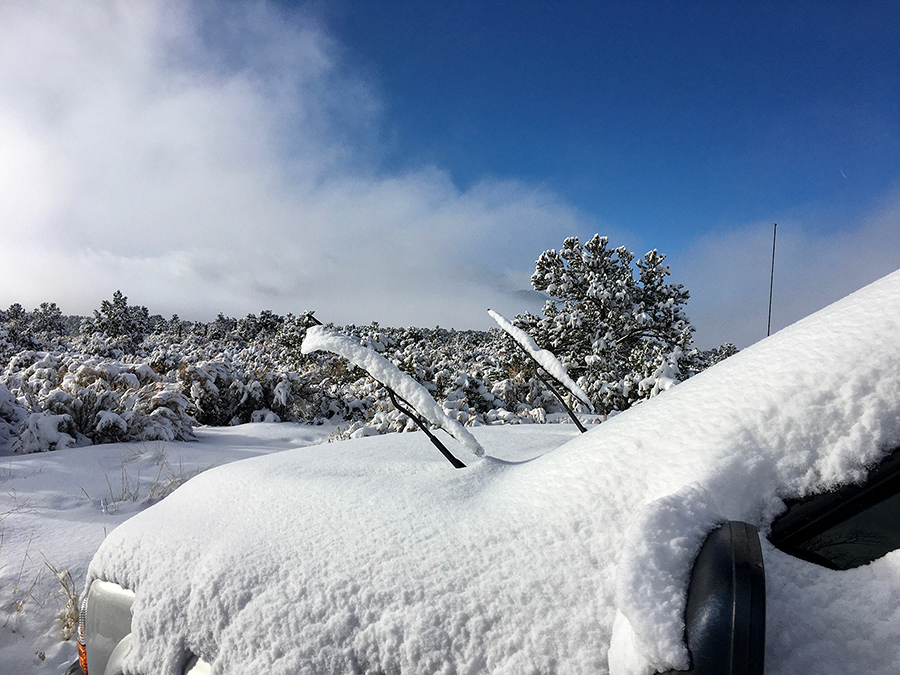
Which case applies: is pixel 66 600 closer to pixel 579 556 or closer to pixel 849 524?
pixel 579 556

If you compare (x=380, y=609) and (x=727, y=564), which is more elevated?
(x=727, y=564)

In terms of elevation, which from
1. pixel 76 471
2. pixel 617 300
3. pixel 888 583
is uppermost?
pixel 617 300

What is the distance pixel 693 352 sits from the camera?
718cm

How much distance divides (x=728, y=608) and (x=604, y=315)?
8.11m

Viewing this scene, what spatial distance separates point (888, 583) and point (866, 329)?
338 mm

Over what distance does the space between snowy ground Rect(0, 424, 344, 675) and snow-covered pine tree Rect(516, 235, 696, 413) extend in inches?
202

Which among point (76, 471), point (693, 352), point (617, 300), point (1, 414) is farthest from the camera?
point (617, 300)

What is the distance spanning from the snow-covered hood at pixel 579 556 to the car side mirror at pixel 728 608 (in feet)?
0.06

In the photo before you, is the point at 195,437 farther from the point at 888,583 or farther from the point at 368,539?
the point at 888,583

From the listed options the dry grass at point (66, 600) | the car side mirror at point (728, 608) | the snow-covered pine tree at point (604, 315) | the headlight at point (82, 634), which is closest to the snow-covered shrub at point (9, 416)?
the dry grass at point (66, 600)

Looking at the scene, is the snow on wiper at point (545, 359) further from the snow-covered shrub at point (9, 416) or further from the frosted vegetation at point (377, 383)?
the snow-covered shrub at point (9, 416)

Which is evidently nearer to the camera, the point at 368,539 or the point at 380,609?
the point at 380,609

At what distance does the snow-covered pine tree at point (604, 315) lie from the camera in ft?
24.3

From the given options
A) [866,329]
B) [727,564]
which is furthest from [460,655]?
[866,329]
